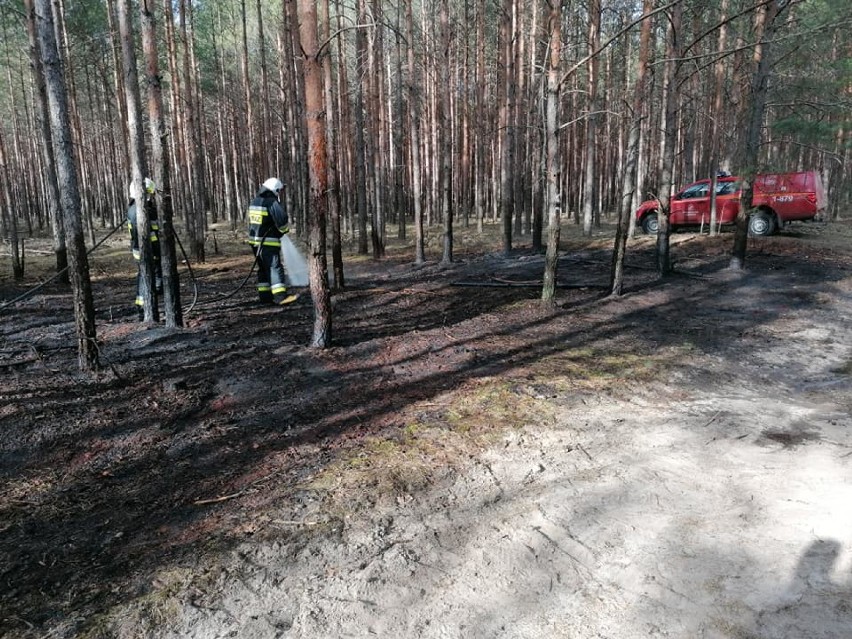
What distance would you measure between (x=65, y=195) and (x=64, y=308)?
19.8 feet

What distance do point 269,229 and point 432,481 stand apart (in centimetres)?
711

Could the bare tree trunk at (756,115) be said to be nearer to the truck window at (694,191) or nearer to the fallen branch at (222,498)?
the truck window at (694,191)

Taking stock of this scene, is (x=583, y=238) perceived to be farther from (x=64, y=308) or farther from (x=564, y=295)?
(x=64, y=308)

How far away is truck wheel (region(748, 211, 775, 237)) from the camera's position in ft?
57.3

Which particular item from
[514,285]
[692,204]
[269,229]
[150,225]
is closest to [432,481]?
[150,225]

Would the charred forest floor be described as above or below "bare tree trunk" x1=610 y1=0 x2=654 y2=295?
below

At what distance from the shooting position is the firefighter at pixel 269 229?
9906 millimetres

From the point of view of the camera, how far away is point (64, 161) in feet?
18.9

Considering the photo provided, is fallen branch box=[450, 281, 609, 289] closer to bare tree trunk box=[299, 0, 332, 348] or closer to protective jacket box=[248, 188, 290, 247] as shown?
protective jacket box=[248, 188, 290, 247]

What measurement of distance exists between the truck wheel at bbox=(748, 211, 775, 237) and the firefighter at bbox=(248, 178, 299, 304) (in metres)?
14.6

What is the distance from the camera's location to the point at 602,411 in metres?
5.30

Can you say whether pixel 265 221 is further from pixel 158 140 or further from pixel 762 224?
pixel 762 224

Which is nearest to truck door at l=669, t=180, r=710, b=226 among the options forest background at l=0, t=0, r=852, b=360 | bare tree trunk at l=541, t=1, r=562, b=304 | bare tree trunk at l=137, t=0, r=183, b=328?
forest background at l=0, t=0, r=852, b=360

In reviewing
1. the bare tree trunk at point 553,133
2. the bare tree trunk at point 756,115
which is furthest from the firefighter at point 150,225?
the bare tree trunk at point 756,115
